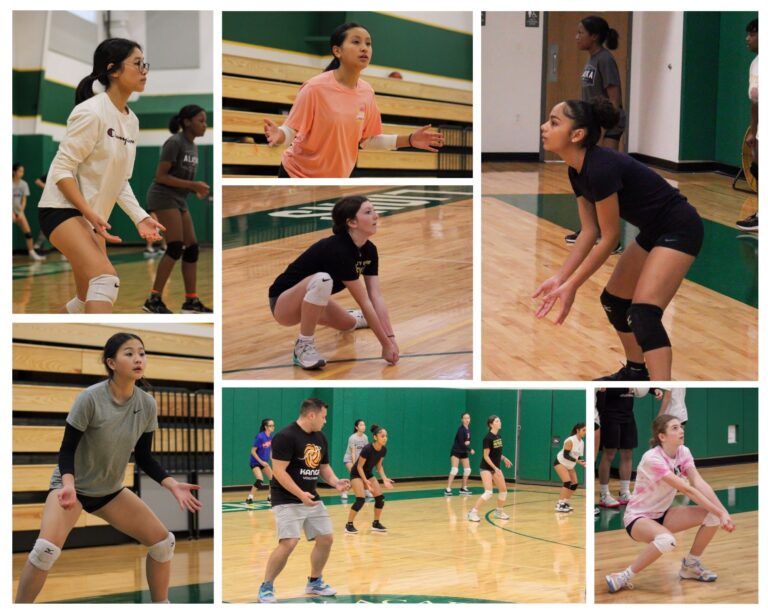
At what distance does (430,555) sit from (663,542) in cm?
147

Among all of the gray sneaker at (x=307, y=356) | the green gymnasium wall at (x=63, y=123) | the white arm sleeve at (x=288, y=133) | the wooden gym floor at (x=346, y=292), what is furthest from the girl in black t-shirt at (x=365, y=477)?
the green gymnasium wall at (x=63, y=123)

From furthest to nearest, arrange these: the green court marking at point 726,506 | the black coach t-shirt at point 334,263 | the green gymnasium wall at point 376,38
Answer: the green gymnasium wall at point 376,38 → the green court marking at point 726,506 → the black coach t-shirt at point 334,263

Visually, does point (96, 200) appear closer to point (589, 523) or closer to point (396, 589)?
point (396, 589)

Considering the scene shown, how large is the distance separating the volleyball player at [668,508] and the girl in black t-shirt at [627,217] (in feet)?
1.57

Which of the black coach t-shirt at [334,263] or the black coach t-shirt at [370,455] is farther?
the black coach t-shirt at [370,455]

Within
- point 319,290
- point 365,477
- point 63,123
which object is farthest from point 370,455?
point 63,123

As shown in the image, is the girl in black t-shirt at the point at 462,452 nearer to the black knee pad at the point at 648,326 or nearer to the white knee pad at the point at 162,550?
the black knee pad at the point at 648,326

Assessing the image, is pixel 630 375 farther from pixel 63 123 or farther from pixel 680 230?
pixel 63 123

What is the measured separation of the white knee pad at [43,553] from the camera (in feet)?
9.92

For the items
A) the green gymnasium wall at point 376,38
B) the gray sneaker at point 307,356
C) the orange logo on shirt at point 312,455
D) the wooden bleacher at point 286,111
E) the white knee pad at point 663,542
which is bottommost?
the white knee pad at point 663,542

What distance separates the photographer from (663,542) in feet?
11.5

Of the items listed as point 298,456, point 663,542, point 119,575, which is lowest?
point 119,575

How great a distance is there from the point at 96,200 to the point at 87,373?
7.76 feet

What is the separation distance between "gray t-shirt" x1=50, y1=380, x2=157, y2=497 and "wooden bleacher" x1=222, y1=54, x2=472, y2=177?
1.35m
